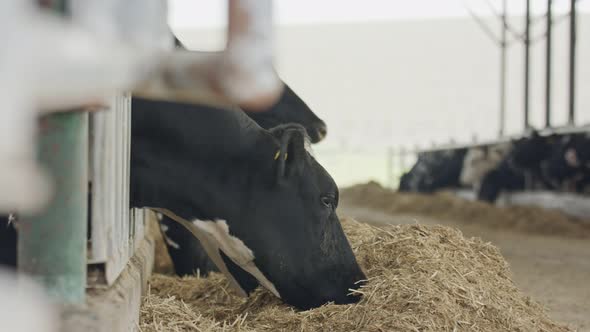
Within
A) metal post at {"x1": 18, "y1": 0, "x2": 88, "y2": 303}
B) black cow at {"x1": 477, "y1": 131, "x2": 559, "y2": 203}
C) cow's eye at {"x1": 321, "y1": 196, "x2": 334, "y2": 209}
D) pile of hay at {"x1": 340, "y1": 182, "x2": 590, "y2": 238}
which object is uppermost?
metal post at {"x1": 18, "y1": 0, "x2": 88, "y2": 303}

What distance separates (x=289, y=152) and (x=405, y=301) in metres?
0.97

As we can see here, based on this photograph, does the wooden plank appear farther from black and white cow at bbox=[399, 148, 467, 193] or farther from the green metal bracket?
the green metal bracket

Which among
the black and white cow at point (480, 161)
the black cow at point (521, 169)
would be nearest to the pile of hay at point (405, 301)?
the black cow at point (521, 169)

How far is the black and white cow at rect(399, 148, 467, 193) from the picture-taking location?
67.7ft

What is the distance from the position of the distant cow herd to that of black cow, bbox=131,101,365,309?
446 inches

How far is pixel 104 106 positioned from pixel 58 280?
0.75 metres

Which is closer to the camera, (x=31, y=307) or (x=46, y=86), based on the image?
(x=46, y=86)

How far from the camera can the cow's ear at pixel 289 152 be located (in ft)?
13.1

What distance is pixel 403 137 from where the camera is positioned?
3803 cm

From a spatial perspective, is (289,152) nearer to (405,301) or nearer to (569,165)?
(405,301)

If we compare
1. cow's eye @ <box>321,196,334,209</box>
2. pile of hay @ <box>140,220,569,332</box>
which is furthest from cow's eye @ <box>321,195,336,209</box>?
pile of hay @ <box>140,220,569,332</box>

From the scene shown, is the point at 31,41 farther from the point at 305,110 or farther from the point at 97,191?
the point at 305,110

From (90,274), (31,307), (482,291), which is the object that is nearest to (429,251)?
(482,291)

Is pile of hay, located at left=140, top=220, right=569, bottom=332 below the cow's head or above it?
below
